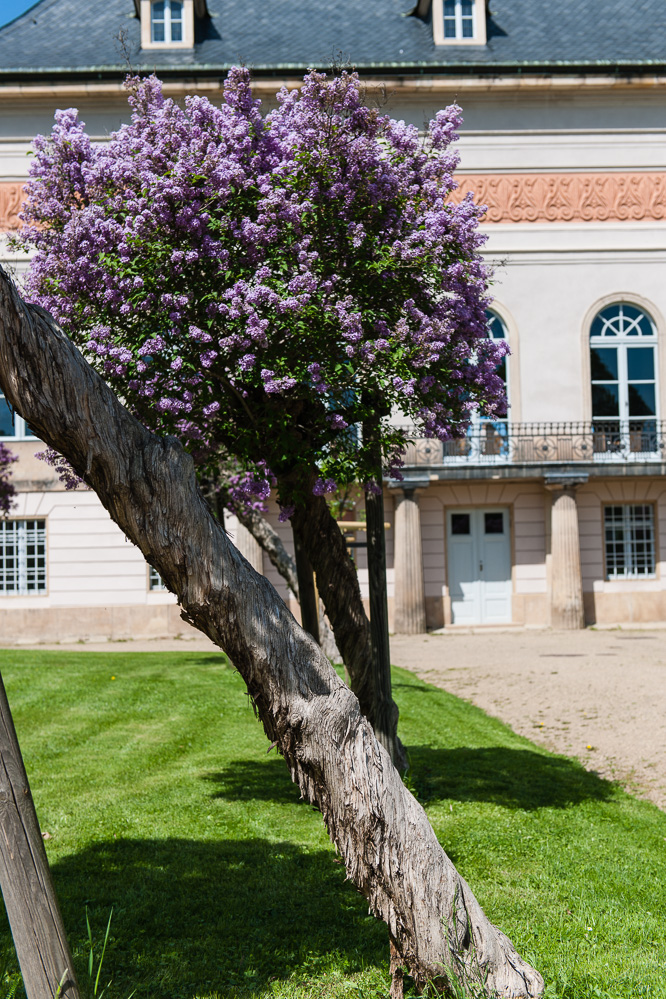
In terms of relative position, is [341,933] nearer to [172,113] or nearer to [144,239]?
[144,239]

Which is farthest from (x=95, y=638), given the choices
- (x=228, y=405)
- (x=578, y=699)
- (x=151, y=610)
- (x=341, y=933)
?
(x=341, y=933)

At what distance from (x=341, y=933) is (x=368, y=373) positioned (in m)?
3.27

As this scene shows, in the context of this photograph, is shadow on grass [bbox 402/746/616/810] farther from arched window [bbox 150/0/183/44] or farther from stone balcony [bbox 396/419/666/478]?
arched window [bbox 150/0/183/44]

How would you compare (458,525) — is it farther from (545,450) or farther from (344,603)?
(344,603)

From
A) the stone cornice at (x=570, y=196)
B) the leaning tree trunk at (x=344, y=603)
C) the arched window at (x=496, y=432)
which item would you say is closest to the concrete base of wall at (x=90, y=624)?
the arched window at (x=496, y=432)

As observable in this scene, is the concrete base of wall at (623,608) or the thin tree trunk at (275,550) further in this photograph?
the concrete base of wall at (623,608)

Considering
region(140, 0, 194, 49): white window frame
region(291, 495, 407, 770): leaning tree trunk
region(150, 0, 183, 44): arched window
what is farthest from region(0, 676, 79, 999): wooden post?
region(150, 0, 183, 44): arched window

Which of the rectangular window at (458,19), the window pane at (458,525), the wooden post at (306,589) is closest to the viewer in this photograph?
the wooden post at (306,589)

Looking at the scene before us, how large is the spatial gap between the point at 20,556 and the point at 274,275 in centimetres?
1944

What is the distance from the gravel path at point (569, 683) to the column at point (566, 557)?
4.01 ft

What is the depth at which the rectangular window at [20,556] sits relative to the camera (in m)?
24.1

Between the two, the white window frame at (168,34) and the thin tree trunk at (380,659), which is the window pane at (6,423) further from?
the thin tree trunk at (380,659)

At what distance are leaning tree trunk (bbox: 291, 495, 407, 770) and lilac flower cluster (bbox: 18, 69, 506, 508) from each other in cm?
37

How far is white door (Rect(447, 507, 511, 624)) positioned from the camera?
82.1 ft
